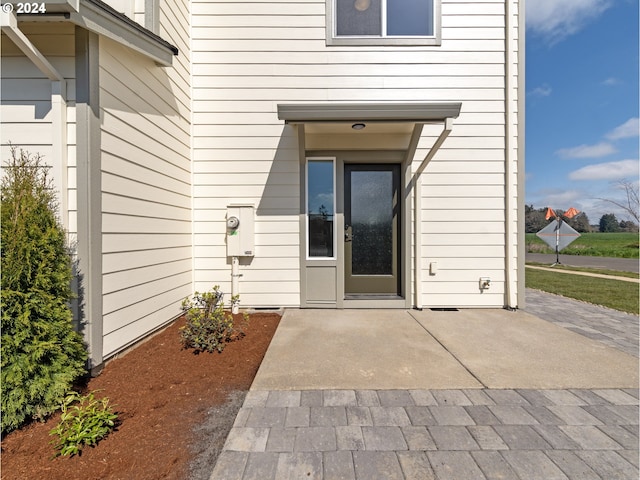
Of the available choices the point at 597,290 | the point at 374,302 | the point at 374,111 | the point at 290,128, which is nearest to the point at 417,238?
the point at 374,302

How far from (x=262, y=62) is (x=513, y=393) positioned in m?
4.94

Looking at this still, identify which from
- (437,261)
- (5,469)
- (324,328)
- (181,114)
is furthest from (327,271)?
(5,469)

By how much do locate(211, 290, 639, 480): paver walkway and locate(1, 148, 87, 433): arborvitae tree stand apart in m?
1.29

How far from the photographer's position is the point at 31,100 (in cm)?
237

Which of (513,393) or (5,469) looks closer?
(5,469)

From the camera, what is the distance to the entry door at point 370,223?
4.52 metres

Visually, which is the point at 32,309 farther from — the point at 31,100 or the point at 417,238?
the point at 417,238

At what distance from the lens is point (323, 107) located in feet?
10.9

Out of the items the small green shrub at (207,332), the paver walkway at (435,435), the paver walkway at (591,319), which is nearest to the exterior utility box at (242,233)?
the small green shrub at (207,332)

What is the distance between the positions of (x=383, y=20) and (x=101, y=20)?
3.67m

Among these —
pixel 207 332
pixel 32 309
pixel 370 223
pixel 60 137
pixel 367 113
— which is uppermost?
pixel 367 113

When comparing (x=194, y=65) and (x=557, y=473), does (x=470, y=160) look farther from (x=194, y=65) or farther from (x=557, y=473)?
(x=194, y=65)

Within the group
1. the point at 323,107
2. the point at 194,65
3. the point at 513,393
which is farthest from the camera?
the point at 194,65

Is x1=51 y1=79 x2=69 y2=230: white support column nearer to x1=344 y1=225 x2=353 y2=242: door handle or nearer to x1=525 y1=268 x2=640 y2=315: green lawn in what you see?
x1=344 y1=225 x2=353 y2=242: door handle
